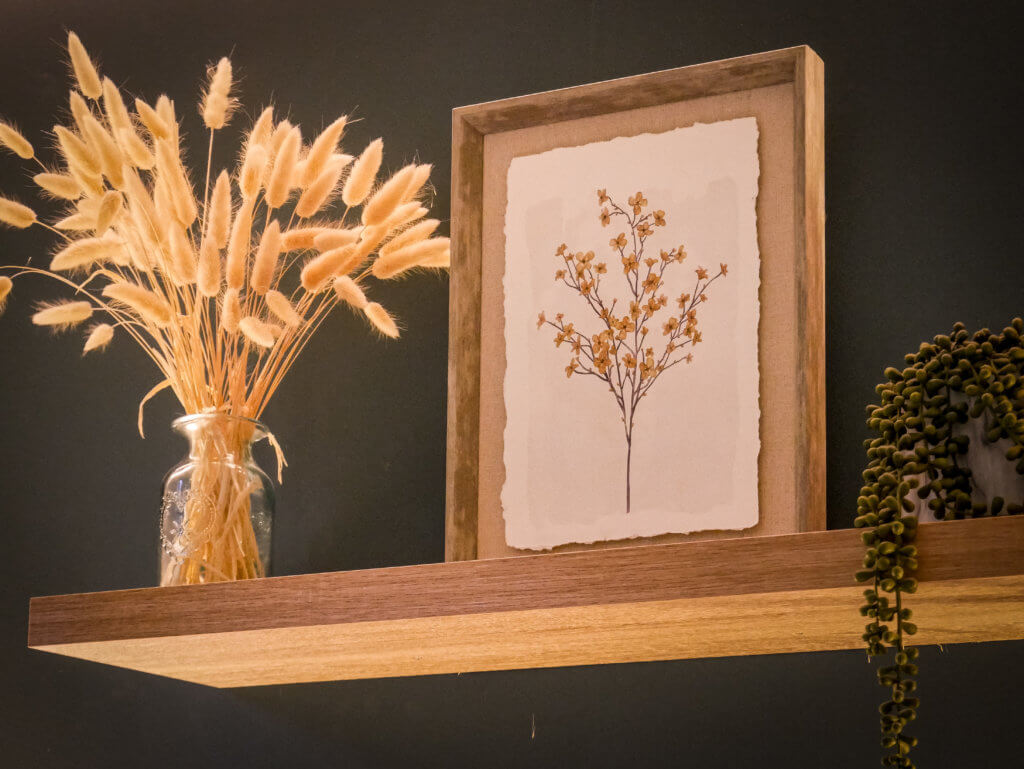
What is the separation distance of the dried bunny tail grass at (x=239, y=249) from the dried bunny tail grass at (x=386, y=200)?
0.48ft

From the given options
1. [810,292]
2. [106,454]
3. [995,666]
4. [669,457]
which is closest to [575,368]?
[669,457]

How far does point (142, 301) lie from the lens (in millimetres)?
1682

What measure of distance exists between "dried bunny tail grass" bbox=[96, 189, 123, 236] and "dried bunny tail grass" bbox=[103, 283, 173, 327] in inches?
2.8

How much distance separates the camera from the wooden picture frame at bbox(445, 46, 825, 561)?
153cm

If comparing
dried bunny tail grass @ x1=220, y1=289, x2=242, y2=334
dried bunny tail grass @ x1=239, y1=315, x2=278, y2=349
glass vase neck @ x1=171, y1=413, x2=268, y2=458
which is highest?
dried bunny tail grass @ x1=220, y1=289, x2=242, y2=334

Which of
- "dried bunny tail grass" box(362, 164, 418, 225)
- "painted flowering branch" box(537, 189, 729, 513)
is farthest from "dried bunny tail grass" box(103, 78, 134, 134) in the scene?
"painted flowering branch" box(537, 189, 729, 513)

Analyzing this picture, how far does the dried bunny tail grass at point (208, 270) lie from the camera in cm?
166

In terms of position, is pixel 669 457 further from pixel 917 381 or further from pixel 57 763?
pixel 57 763

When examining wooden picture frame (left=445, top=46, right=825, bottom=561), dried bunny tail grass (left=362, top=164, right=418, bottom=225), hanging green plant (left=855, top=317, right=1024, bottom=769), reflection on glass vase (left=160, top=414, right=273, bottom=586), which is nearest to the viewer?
hanging green plant (left=855, top=317, right=1024, bottom=769)

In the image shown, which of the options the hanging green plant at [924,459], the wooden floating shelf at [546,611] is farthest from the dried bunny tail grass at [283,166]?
the hanging green plant at [924,459]

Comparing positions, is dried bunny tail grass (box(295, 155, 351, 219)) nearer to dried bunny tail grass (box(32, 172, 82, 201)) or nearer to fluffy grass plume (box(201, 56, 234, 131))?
fluffy grass plume (box(201, 56, 234, 131))

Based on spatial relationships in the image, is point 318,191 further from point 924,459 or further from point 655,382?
point 924,459

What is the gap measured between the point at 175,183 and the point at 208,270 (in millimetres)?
138

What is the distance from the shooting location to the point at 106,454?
6.63ft
